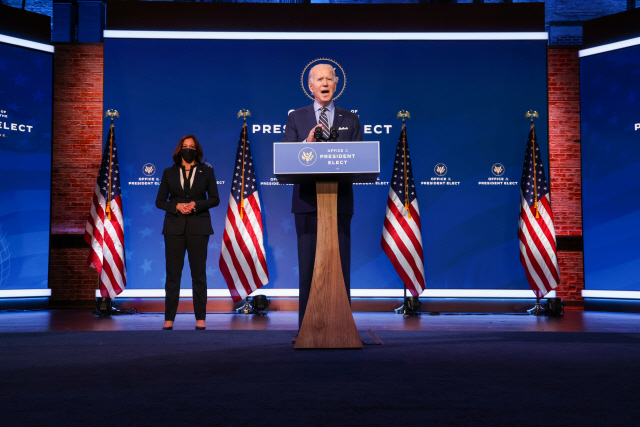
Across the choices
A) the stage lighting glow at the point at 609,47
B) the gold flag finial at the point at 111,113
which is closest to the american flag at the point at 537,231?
the stage lighting glow at the point at 609,47

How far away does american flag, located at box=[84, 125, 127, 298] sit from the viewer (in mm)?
5117

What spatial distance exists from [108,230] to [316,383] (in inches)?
163

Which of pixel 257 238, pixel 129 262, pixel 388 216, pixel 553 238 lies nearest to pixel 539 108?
pixel 553 238

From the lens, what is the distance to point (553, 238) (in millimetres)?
5207

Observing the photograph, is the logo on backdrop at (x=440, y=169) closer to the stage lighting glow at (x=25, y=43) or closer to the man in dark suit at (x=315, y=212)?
the man in dark suit at (x=315, y=212)

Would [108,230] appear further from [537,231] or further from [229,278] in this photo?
[537,231]

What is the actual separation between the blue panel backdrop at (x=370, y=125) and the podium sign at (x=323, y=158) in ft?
10.7

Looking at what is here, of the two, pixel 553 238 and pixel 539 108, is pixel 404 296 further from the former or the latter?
pixel 539 108

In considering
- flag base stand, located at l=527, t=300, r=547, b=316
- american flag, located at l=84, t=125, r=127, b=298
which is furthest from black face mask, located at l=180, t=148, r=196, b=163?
flag base stand, located at l=527, t=300, r=547, b=316

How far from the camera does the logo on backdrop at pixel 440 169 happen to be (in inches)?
225

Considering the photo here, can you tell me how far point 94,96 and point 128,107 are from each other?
0.50 metres

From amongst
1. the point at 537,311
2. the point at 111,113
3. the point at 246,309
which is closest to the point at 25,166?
the point at 111,113

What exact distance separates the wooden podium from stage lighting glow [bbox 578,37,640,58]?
4834mm

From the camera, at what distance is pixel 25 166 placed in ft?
18.5
